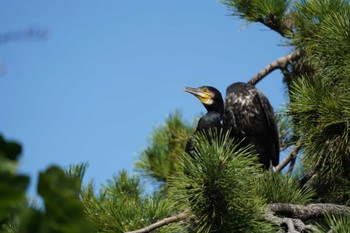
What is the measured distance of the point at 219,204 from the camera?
78.6 inches

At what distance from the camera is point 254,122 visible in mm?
4016

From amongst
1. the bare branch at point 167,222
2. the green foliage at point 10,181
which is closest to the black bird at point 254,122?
the bare branch at point 167,222

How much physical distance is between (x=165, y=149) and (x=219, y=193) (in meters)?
2.42

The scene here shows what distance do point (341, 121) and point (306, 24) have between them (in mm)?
997

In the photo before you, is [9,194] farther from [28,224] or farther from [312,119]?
[312,119]

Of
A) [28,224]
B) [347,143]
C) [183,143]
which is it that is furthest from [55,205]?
[183,143]

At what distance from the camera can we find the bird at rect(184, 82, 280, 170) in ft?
13.0

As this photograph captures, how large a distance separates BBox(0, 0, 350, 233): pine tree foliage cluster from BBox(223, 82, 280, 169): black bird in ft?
0.64

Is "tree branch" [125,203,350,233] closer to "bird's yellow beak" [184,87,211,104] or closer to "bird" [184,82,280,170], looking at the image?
"bird" [184,82,280,170]

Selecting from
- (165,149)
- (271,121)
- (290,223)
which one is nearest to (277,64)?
(271,121)

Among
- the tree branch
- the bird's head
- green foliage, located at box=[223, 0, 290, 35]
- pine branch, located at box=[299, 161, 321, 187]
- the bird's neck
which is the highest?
green foliage, located at box=[223, 0, 290, 35]

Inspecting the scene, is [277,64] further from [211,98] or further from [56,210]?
[56,210]

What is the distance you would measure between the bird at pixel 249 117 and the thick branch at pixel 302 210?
155 cm

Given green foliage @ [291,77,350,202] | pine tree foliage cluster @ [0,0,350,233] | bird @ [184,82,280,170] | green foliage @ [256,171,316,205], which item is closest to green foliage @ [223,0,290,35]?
pine tree foliage cluster @ [0,0,350,233]
